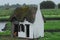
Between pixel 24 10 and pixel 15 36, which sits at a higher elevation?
pixel 24 10

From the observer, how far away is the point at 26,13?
12695 millimetres

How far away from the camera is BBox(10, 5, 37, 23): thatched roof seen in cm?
1248

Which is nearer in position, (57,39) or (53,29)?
(57,39)

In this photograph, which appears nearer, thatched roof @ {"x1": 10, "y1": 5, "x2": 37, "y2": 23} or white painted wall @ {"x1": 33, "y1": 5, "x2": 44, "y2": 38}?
thatched roof @ {"x1": 10, "y1": 5, "x2": 37, "y2": 23}

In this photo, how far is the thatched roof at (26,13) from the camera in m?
12.5

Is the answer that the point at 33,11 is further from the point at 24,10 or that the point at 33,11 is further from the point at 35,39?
the point at 35,39

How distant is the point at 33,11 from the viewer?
12.9m

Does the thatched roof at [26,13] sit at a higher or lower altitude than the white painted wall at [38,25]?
higher

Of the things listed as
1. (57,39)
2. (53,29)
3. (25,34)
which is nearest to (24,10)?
(25,34)

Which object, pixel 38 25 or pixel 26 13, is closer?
pixel 26 13

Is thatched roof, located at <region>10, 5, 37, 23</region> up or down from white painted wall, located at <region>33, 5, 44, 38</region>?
up

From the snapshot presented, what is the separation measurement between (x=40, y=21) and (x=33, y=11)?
560 millimetres

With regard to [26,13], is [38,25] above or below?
below

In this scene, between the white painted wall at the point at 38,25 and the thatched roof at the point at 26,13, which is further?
the white painted wall at the point at 38,25
